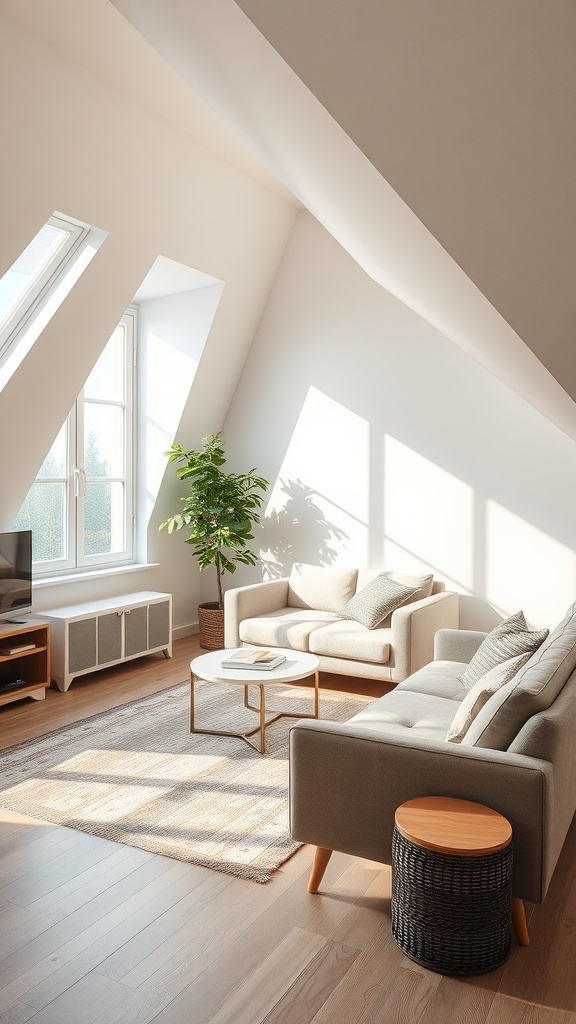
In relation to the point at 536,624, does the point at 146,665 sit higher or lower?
lower

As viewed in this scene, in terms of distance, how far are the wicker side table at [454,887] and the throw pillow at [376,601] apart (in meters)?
2.88

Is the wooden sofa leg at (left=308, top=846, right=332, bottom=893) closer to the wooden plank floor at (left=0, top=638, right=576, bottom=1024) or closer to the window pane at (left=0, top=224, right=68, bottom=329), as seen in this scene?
the wooden plank floor at (left=0, top=638, right=576, bottom=1024)

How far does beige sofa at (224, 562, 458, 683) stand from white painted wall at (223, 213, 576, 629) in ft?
1.06

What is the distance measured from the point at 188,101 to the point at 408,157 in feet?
11.6

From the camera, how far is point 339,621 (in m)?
5.35

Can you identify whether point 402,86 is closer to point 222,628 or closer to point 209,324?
point 209,324

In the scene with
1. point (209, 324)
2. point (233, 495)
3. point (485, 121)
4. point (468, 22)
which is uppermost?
point (209, 324)

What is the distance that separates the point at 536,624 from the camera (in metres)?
5.30

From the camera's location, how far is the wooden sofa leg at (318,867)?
263 cm

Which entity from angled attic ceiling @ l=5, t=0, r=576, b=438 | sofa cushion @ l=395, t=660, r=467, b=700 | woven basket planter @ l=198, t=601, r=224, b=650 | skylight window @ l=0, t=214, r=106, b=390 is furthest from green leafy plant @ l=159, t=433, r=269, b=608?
angled attic ceiling @ l=5, t=0, r=576, b=438

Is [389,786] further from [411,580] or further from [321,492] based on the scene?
[321,492]

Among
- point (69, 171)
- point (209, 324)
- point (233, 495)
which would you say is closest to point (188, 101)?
point (69, 171)

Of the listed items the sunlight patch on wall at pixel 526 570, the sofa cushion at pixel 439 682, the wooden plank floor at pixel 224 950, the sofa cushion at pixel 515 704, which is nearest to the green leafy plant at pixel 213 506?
the sunlight patch on wall at pixel 526 570

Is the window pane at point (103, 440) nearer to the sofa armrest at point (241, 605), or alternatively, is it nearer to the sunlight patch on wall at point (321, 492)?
the sunlight patch on wall at point (321, 492)
